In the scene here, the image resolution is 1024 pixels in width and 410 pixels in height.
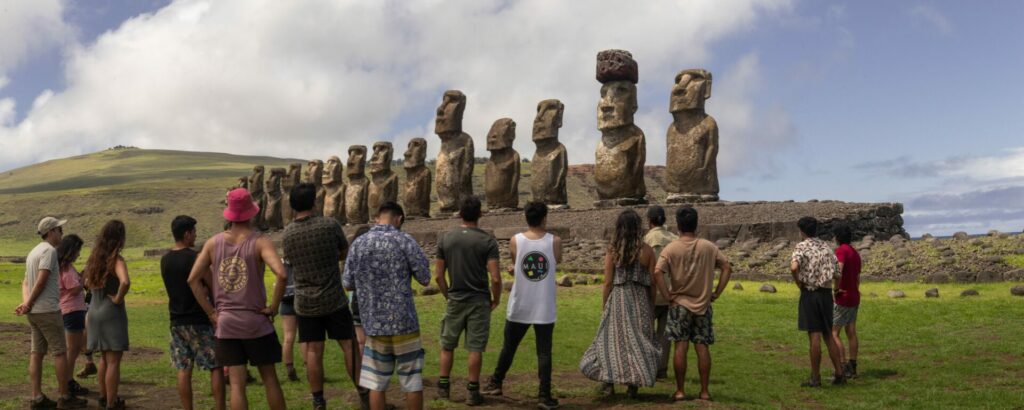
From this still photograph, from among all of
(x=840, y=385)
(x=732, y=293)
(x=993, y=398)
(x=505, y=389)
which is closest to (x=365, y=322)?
(x=505, y=389)

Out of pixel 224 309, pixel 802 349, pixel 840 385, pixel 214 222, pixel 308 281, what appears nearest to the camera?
pixel 224 309

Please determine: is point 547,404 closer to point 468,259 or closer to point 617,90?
point 468,259

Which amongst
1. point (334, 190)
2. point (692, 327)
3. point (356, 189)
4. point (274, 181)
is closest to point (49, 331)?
point (692, 327)

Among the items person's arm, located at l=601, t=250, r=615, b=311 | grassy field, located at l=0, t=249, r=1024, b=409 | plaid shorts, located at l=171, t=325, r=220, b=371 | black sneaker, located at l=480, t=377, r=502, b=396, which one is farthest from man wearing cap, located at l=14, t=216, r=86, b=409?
person's arm, located at l=601, t=250, r=615, b=311

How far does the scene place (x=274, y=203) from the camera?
44.2m

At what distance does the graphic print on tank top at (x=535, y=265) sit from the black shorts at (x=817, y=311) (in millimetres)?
2714

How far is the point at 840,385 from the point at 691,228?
99.1 inches

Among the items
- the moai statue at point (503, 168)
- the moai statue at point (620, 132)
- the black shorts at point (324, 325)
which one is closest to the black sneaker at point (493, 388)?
the black shorts at point (324, 325)

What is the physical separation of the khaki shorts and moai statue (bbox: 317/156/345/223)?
96.9 ft

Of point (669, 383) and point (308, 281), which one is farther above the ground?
point (308, 281)

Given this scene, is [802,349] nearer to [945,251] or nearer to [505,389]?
[505,389]

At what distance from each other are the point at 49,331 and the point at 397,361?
13.0 ft

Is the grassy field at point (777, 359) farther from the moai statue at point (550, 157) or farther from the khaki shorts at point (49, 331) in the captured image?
the moai statue at point (550, 157)

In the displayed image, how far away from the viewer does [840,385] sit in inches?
370
